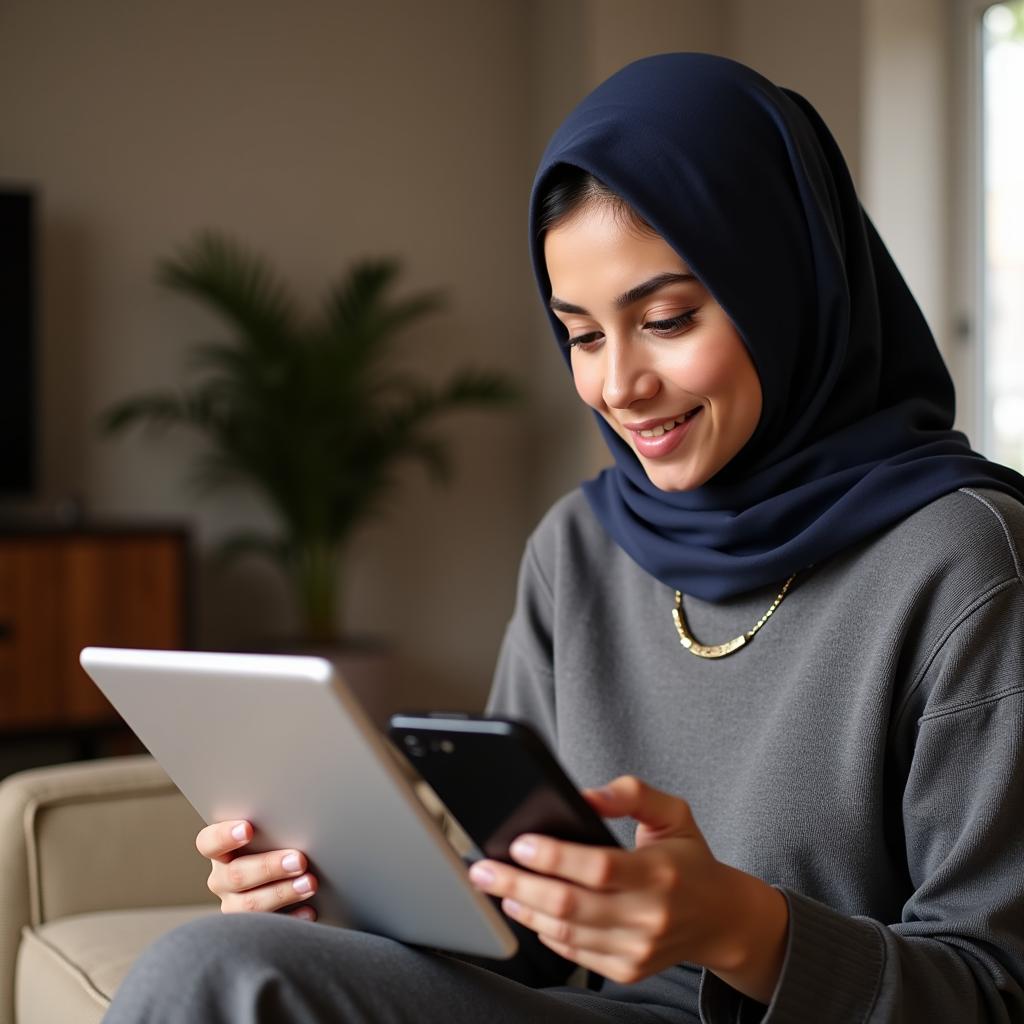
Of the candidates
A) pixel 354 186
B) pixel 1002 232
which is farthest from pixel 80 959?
pixel 354 186

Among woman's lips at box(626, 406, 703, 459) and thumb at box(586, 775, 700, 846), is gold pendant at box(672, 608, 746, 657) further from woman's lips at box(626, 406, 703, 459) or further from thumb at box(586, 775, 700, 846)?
thumb at box(586, 775, 700, 846)

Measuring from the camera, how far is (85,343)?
14.0 feet

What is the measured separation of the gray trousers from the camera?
84cm

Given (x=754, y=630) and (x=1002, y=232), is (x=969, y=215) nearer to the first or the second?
(x=1002, y=232)

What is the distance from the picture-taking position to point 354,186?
4617 mm

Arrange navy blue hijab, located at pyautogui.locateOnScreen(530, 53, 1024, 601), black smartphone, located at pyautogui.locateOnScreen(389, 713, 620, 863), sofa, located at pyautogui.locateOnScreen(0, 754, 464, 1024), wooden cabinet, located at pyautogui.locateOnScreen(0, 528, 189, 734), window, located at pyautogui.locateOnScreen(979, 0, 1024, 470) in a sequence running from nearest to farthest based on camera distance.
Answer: black smartphone, located at pyautogui.locateOnScreen(389, 713, 620, 863) → navy blue hijab, located at pyautogui.locateOnScreen(530, 53, 1024, 601) → sofa, located at pyautogui.locateOnScreen(0, 754, 464, 1024) → window, located at pyautogui.locateOnScreen(979, 0, 1024, 470) → wooden cabinet, located at pyautogui.locateOnScreen(0, 528, 189, 734)

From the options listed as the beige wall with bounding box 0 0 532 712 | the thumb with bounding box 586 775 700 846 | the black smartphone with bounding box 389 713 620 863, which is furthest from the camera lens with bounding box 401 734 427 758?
the beige wall with bounding box 0 0 532 712

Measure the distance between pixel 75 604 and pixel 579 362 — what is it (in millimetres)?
2927

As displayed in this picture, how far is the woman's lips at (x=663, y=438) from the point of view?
1161 mm

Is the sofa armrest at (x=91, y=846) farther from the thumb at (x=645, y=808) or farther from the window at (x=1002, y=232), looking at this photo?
the window at (x=1002, y=232)

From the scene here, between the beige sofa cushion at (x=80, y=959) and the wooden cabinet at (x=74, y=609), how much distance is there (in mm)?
2223

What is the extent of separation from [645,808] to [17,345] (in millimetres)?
3551

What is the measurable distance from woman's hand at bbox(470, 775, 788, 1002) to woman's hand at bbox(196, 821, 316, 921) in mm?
221

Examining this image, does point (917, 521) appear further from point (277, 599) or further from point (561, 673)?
point (277, 599)
